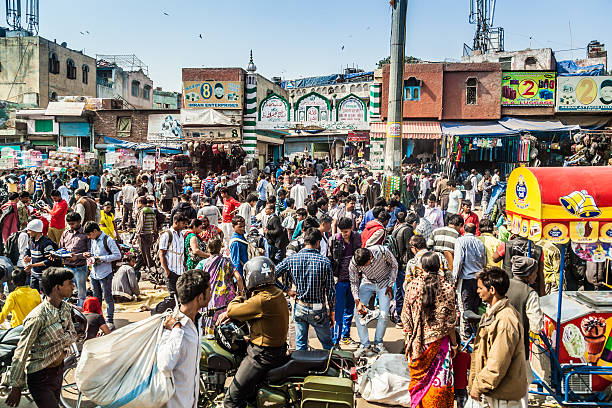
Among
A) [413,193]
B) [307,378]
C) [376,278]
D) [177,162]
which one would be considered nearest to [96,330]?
[307,378]

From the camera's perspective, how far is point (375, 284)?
6.32 meters

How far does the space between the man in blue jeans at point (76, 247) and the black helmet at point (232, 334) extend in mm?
3373

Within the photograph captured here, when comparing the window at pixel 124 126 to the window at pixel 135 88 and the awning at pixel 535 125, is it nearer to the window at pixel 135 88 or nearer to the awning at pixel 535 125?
the awning at pixel 535 125

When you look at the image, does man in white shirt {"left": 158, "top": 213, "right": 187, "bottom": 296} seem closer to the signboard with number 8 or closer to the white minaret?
the white minaret

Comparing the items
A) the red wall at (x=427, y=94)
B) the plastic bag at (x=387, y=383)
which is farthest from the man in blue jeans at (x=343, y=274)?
the red wall at (x=427, y=94)

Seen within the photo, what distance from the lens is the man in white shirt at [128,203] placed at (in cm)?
1469

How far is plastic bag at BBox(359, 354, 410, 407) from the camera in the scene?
16.7 feet

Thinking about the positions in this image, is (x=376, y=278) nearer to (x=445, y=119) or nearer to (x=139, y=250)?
(x=139, y=250)

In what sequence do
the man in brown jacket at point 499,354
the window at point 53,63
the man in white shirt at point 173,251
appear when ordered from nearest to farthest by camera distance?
1. the man in brown jacket at point 499,354
2. the man in white shirt at point 173,251
3. the window at point 53,63

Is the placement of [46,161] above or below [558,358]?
above

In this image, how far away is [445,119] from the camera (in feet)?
75.0

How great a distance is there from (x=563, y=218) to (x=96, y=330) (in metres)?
5.16

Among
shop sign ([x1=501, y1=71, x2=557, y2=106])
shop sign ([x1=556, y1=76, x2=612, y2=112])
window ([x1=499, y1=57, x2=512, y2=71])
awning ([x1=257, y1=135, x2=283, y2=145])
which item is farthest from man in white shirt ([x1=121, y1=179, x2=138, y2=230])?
window ([x1=499, y1=57, x2=512, y2=71])

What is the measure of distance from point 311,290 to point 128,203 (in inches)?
422
